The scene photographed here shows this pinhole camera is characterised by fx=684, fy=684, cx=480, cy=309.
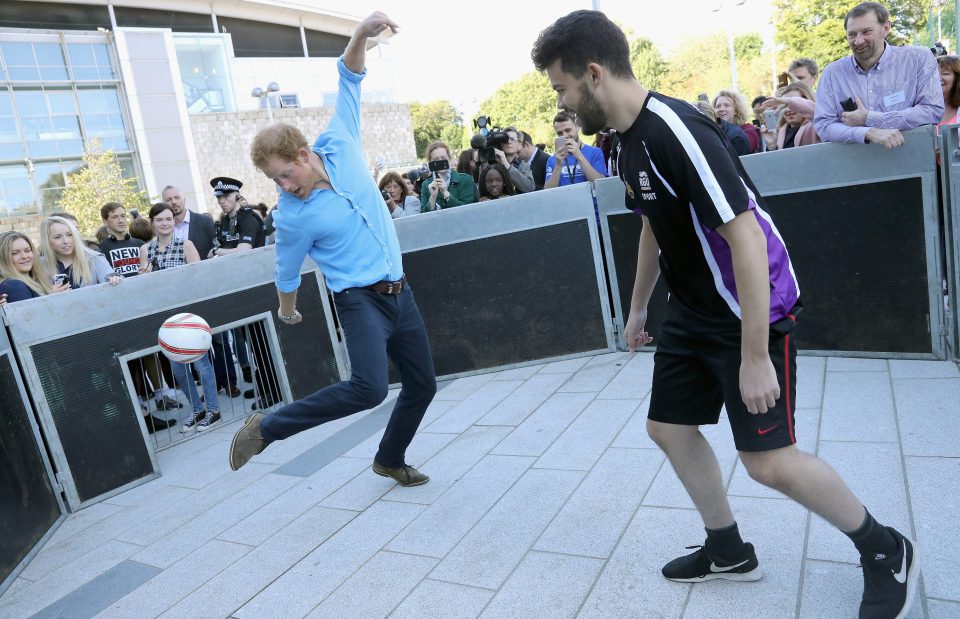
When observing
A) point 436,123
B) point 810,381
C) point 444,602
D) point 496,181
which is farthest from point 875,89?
point 436,123

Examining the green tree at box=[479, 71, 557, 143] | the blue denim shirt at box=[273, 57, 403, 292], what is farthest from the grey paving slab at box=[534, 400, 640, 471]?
the green tree at box=[479, 71, 557, 143]

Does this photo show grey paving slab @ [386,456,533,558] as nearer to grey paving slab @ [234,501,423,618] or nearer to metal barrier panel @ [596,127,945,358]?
grey paving slab @ [234,501,423,618]

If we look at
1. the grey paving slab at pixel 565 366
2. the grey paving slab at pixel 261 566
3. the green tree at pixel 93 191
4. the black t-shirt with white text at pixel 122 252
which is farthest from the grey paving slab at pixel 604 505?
the green tree at pixel 93 191

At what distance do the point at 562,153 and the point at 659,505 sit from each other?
3.84m

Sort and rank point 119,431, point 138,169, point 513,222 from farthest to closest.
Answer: point 138,169, point 513,222, point 119,431

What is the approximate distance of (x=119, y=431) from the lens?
5031mm

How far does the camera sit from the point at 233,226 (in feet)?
22.5

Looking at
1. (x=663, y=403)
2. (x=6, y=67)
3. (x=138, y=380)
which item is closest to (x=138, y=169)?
(x=6, y=67)

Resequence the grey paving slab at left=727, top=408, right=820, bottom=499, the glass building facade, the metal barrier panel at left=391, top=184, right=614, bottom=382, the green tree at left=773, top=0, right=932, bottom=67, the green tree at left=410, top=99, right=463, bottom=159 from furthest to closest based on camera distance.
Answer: the green tree at left=410, top=99, right=463, bottom=159 < the glass building facade < the green tree at left=773, top=0, right=932, bottom=67 < the metal barrier panel at left=391, top=184, right=614, bottom=382 < the grey paving slab at left=727, top=408, right=820, bottom=499

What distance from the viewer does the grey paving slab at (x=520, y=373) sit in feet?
19.7

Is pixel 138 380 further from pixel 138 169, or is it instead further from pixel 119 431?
pixel 138 169

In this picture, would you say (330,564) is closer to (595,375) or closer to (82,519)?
(82,519)

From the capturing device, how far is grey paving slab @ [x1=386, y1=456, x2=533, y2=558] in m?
3.38

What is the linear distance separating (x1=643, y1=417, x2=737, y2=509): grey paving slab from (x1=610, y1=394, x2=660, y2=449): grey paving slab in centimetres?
31
